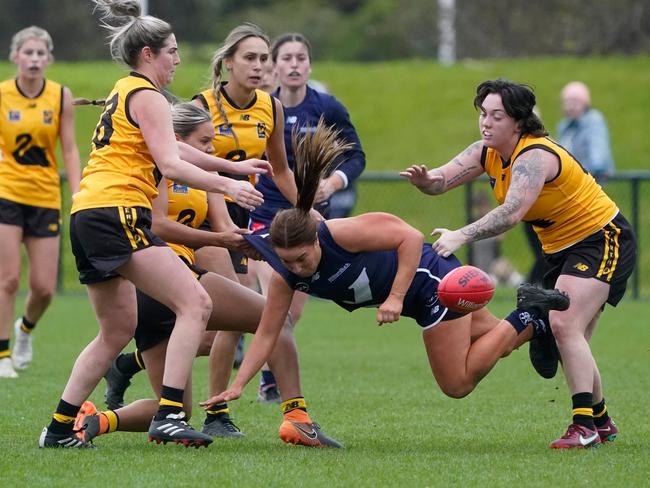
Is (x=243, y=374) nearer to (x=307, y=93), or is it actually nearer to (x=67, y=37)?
(x=307, y=93)

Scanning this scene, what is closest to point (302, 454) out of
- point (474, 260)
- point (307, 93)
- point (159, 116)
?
point (159, 116)

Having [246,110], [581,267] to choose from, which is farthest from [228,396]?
[246,110]

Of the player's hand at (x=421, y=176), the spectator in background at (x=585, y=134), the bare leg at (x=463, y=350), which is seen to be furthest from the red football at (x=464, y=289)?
the spectator in background at (x=585, y=134)

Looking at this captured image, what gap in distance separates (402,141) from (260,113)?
14.8m

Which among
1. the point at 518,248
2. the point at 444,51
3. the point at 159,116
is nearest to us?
the point at 159,116

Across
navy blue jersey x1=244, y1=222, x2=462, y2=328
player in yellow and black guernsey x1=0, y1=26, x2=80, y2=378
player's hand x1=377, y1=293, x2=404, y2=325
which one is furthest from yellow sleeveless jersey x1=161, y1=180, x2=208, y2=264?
player in yellow and black guernsey x1=0, y1=26, x2=80, y2=378

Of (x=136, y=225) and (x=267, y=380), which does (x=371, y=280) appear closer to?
(x=136, y=225)

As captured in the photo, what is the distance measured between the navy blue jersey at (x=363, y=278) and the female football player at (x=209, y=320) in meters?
0.27

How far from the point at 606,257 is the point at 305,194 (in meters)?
1.57

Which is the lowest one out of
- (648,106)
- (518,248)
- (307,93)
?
(518,248)

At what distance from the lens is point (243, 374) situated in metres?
5.54

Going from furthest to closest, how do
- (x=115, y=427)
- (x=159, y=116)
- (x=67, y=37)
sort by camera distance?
1. (x=67, y=37)
2. (x=115, y=427)
3. (x=159, y=116)

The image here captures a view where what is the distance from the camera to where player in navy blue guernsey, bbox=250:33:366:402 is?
26.1 ft

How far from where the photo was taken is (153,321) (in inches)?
234
